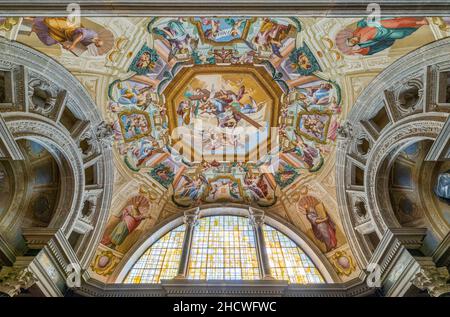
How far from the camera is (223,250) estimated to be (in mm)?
15188

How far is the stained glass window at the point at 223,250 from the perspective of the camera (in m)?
13.9

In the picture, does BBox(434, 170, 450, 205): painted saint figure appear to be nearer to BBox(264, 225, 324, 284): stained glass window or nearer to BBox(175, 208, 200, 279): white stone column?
BBox(264, 225, 324, 284): stained glass window

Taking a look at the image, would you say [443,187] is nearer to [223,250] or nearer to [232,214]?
[223,250]

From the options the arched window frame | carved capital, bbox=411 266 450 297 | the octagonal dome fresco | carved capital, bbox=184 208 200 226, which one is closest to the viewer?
carved capital, bbox=411 266 450 297

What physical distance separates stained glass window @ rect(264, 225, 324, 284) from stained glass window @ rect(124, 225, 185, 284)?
13.2ft

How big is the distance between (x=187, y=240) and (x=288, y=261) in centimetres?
448

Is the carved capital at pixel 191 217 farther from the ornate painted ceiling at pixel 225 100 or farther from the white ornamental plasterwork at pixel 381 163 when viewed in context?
the white ornamental plasterwork at pixel 381 163

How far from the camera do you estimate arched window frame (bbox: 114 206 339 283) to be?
14.4 metres

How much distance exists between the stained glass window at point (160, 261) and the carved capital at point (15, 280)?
5.30 m

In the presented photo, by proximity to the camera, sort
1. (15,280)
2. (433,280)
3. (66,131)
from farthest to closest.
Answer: (66,131)
(15,280)
(433,280)

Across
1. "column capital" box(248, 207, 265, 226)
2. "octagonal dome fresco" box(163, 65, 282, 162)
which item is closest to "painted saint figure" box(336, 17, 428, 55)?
"octagonal dome fresco" box(163, 65, 282, 162)

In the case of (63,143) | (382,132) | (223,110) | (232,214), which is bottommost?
(382,132)

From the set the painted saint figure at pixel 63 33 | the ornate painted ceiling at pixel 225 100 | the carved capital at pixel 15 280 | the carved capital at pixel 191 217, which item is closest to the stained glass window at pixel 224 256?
the carved capital at pixel 191 217

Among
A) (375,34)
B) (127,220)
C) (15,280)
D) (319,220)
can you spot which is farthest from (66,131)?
(319,220)
